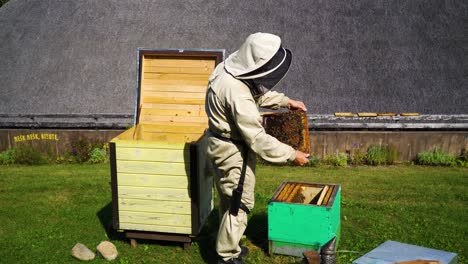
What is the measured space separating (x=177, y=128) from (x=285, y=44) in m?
5.26

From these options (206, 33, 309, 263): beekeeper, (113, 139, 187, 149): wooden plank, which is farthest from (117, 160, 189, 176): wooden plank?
(206, 33, 309, 263): beekeeper

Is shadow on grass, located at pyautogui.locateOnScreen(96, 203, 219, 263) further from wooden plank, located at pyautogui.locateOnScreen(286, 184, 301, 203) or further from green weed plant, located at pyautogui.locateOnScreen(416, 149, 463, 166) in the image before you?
green weed plant, located at pyautogui.locateOnScreen(416, 149, 463, 166)

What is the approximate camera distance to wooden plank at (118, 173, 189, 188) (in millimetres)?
6008

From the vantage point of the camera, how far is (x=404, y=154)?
10.4m

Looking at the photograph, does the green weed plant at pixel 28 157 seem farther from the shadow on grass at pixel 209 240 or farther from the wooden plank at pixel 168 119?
the shadow on grass at pixel 209 240

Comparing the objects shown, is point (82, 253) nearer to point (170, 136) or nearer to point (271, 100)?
point (170, 136)

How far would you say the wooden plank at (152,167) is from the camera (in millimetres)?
5969

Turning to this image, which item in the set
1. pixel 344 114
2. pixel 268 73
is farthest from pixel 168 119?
pixel 344 114

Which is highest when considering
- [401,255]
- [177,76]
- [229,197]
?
[177,76]

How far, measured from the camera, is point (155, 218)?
6.19m

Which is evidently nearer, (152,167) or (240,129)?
(240,129)

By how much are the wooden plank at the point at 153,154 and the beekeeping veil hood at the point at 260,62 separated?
1.26 meters

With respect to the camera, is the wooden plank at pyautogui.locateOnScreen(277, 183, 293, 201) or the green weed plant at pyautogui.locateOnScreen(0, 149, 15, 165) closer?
the wooden plank at pyautogui.locateOnScreen(277, 183, 293, 201)

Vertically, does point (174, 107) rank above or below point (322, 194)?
above
